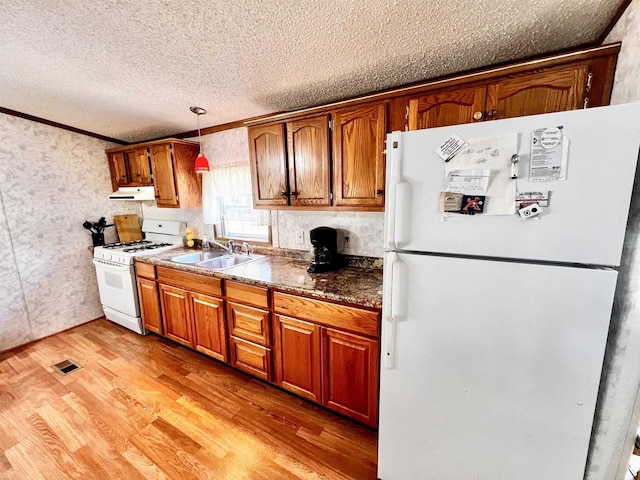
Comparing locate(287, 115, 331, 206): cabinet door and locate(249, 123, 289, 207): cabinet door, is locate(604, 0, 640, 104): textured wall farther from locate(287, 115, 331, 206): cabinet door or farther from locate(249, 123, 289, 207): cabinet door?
locate(249, 123, 289, 207): cabinet door

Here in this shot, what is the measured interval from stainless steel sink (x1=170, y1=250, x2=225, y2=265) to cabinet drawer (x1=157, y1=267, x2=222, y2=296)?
0.58 feet

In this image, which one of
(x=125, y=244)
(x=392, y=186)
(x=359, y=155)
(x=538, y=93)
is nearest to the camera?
(x=392, y=186)

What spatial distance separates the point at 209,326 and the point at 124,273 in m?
1.35

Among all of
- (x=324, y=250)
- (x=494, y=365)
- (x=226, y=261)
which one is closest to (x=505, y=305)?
(x=494, y=365)

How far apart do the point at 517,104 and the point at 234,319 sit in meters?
2.30

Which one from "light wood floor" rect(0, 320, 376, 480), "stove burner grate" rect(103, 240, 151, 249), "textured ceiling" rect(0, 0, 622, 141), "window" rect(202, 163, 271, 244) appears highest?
"textured ceiling" rect(0, 0, 622, 141)

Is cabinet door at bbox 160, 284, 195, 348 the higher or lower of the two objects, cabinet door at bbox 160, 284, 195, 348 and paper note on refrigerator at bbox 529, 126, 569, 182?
the lower

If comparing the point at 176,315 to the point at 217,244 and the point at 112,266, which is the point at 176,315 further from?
the point at 112,266

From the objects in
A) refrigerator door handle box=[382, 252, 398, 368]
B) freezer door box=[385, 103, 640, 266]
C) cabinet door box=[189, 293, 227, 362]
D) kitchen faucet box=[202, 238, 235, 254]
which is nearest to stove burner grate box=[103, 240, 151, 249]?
kitchen faucet box=[202, 238, 235, 254]

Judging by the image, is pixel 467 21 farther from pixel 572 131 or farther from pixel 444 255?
pixel 444 255

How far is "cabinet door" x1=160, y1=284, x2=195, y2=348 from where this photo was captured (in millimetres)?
2463

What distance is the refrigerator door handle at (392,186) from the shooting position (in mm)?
1069

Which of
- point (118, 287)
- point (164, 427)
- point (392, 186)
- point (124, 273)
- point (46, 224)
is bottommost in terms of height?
point (164, 427)

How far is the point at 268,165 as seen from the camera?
2.16 m
